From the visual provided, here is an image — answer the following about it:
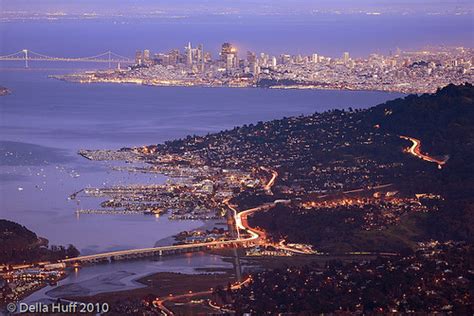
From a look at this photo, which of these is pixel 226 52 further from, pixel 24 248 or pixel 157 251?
pixel 24 248

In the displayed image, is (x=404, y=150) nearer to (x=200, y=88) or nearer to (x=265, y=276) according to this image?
(x=265, y=276)

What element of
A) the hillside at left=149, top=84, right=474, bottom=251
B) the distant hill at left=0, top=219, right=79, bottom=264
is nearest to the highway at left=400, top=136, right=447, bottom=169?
the hillside at left=149, top=84, right=474, bottom=251

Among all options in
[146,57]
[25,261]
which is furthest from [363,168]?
[146,57]

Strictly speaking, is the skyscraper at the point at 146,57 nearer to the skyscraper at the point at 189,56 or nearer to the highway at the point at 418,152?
the skyscraper at the point at 189,56

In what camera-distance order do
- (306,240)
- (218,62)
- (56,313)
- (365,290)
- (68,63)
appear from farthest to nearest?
(68,63), (218,62), (306,240), (365,290), (56,313)

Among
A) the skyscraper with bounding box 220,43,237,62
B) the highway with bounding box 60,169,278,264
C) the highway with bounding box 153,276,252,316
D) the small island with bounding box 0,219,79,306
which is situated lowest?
the skyscraper with bounding box 220,43,237,62

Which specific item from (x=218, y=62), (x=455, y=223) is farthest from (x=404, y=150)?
(x=218, y=62)

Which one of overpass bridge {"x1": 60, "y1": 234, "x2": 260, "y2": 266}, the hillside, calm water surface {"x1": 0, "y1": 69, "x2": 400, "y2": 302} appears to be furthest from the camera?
the hillside

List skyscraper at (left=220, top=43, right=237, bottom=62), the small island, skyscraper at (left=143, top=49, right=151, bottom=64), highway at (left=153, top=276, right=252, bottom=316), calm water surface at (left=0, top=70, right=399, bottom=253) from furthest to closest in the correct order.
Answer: skyscraper at (left=143, top=49, right=151, bottom=64)
skyscraper at (left=220, top=43, right=237, bottom=62)
calm water surface at (left=0, top=70, right=399, bottom=253)
the small island
highway at (left=153, top=276, right=252, bottom=316)

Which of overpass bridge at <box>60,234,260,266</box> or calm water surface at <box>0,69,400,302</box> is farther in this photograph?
calm water surface at <box>0,69,400,302</box>

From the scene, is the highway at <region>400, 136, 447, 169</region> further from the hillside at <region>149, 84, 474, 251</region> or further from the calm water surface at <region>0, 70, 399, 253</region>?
the calm water surface at <region>0, 70, 399, 253</region>

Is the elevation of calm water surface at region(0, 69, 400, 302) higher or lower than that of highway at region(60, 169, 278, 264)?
lower
